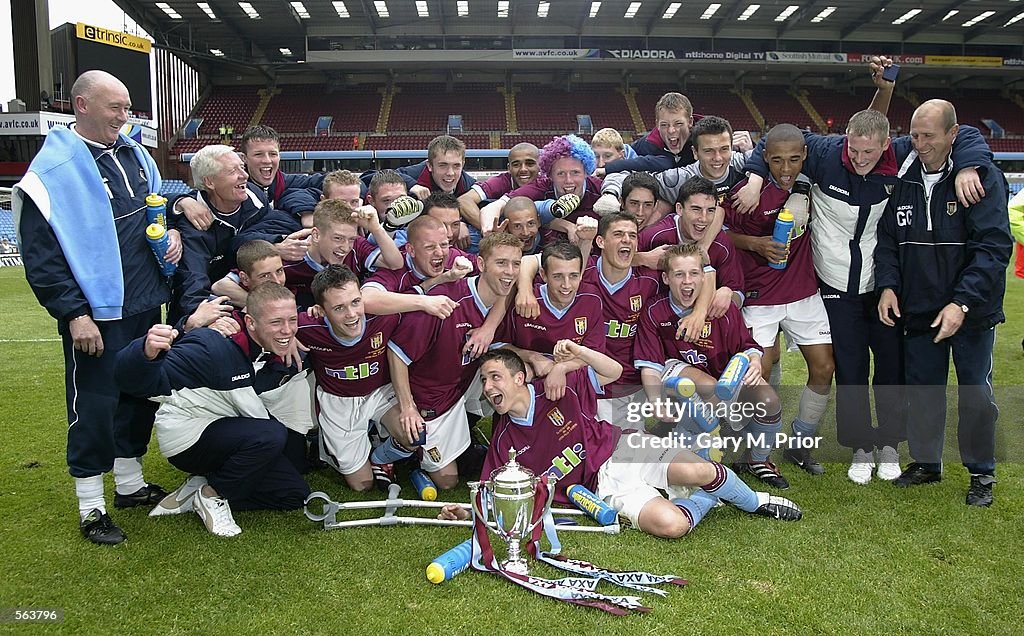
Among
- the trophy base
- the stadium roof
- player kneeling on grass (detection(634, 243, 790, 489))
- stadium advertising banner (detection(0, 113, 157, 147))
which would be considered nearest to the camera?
the trophy base

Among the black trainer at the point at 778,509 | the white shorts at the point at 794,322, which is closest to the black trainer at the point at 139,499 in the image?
the black trainer at the point at 778,509

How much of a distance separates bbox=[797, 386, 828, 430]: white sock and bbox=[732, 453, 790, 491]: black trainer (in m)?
0.37

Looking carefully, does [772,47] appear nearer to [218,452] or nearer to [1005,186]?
[1005,186]

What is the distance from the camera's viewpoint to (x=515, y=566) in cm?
288

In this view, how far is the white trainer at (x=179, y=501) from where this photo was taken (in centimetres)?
358

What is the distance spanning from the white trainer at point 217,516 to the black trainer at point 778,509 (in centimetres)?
247

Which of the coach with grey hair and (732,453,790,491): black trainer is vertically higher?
the coach with grey hair

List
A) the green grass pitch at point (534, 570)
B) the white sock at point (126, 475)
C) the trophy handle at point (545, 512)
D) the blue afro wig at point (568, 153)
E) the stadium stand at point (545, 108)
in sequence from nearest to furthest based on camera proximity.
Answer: the green grass pitch at point (534, 570) < the trophy handle at point (545, 512) < the white sock at point (126, 475) < the blue afro wig at point (568, 153) < the stadium stand at point (545, 108)

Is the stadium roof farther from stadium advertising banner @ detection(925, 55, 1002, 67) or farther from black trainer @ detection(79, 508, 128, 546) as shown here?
black trainer @ detection(79, 508, 128, 546)

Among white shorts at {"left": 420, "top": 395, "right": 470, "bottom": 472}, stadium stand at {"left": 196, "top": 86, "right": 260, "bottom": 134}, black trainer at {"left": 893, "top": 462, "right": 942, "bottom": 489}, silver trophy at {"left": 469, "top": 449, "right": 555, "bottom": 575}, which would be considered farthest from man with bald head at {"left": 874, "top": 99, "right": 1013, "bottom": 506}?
stadium stand at {"left": 196, "top": 86, "right": 260, "bottom": 134}

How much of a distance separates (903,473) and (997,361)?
3792 mm

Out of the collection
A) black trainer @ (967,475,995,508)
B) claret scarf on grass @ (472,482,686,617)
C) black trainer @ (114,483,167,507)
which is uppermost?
black trainer @ (967,475,995,508)

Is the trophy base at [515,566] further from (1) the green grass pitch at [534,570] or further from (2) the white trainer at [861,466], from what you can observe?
(2) the white trainer at [861,466]

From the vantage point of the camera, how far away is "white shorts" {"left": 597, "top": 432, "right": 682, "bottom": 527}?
3.38m
